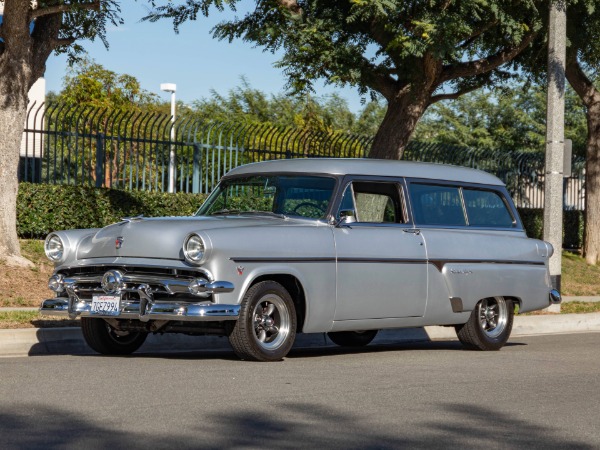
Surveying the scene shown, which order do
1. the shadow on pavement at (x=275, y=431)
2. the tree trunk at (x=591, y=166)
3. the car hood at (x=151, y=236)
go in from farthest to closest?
the tree trunk at (x=591, y=166), the car hood at (x=151, y=236), the shadow on pavement at (x=275, y=431)

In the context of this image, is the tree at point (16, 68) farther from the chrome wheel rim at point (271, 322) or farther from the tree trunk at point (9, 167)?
the chrome wheel rim at point (271, 322)

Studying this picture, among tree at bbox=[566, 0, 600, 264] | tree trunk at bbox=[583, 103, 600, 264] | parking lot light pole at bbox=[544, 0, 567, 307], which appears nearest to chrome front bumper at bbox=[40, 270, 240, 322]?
parking lot light pole at bbox=[544, 0, 567, 307]

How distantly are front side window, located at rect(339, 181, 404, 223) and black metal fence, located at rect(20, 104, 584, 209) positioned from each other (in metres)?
9.26

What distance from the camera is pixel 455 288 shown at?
460 inches

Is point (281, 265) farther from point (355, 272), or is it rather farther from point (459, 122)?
point (459, 122)

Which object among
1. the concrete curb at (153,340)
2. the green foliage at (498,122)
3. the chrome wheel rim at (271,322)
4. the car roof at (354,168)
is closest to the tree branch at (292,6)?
the concrete curb at (153,340)

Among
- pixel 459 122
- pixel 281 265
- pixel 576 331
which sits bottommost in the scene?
pixel 576 331

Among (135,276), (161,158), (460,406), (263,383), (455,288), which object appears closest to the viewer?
(460,406)

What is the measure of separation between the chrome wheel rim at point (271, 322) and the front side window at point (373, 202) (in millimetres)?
1274

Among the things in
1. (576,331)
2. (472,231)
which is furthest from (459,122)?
(472,231)

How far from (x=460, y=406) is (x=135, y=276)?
325cm

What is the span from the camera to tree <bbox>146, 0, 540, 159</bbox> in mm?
17188

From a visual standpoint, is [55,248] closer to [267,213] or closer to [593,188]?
[267,213]

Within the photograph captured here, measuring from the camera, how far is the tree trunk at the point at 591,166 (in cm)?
2745
